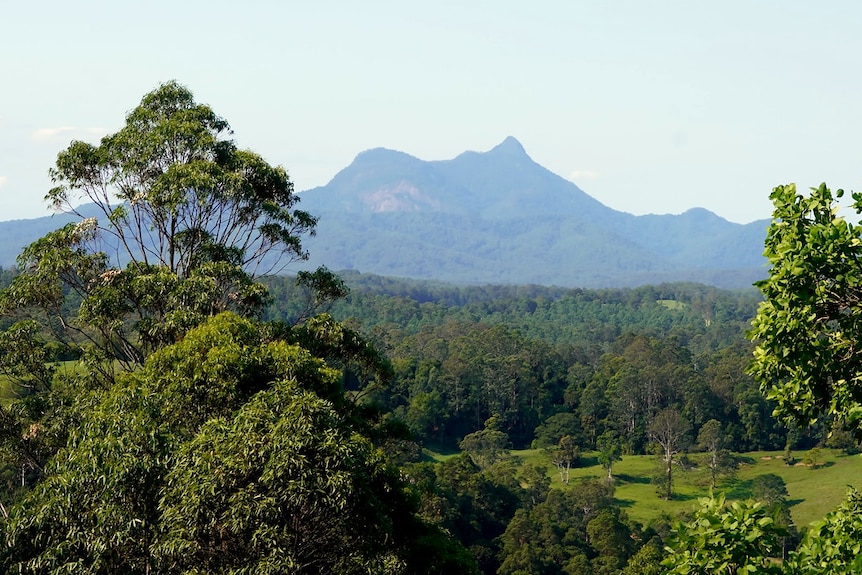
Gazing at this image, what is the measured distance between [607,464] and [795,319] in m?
54.9

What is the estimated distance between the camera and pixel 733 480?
182ft

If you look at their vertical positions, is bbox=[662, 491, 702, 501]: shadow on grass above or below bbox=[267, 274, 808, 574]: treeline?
below

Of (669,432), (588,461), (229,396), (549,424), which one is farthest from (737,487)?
(229,396)

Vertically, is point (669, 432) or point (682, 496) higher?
point (669, 432)

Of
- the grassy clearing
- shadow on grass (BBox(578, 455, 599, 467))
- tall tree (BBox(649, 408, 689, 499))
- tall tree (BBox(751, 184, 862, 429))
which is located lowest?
shadow on grass (BBox(578, 455, 599, 467))

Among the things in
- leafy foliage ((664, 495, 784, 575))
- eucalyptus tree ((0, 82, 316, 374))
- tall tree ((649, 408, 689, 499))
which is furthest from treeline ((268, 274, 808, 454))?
leafy foliage ((664, 495, 784, 575))

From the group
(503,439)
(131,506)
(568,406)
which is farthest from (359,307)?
(131,506)

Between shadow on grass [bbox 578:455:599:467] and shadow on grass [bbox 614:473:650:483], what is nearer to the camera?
shadow on grass [bbox 614:473:650:483]

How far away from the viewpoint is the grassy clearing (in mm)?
49584

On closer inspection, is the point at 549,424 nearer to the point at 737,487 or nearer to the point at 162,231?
the point at 737,487

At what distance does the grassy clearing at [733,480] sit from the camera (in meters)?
49.6

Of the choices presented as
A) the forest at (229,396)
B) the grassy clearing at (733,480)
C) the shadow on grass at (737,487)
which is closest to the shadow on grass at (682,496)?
the grassy clearing at (733,480)

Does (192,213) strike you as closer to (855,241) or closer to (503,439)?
(855,241)

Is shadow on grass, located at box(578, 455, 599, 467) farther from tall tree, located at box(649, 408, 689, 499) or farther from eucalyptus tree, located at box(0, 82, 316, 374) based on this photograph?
eucalyptus tree, located at box(0, 82, 316, 374)
